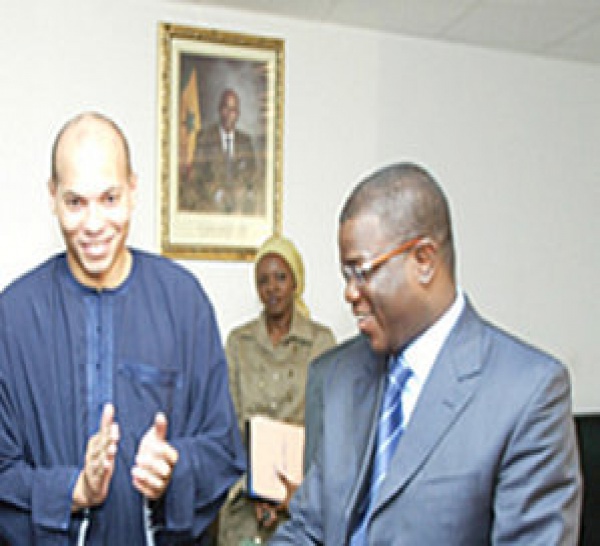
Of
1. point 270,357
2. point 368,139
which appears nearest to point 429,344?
point 270,357

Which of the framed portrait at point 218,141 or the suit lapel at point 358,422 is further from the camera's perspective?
the framed portrait at point 218,141

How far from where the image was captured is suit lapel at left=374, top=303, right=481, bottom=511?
1291 millimetres

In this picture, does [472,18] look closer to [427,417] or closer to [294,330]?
[294,330]

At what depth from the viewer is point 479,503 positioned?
124 cm

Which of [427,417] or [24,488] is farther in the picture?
[24,488]

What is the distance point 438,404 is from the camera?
1.32 meters

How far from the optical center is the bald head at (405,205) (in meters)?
1.35

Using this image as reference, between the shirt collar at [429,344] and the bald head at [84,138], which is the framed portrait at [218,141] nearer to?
the bald head at [84,138]

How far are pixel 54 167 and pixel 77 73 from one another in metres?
1.98

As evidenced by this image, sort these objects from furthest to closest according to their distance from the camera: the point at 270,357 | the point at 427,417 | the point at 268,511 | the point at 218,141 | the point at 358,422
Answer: the point at 218,141
the point at 270,357
the point at 268,511
the point at 358,422
the point at 427,417

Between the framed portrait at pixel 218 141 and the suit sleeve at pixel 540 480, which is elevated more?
the framed portrait at pixel 218 141

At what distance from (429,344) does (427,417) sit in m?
0.15

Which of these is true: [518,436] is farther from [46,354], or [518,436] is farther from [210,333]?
[46,354]

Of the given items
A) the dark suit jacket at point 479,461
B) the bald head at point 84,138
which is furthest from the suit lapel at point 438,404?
the bald head at point 84,138
